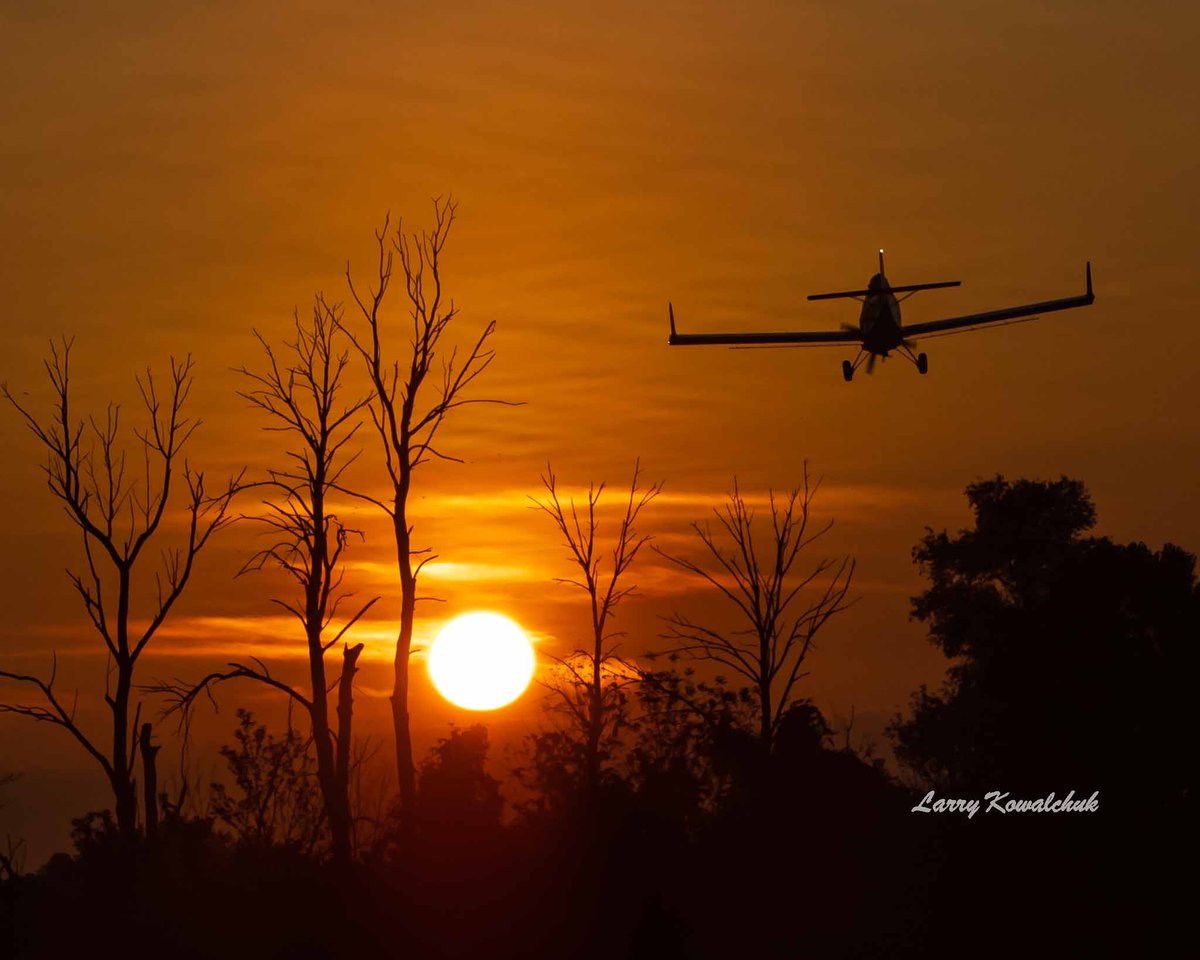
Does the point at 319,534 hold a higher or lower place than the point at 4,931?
higher

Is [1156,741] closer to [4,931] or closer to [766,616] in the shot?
[766,616]

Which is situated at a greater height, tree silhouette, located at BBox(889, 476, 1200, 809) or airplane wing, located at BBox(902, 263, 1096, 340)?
airplane wing, located at BBox(902, 263, 1096, 340)

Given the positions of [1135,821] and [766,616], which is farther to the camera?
[766,616]

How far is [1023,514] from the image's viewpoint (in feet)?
231

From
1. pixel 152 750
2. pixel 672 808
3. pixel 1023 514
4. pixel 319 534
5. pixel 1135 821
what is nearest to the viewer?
pixel 1135 821

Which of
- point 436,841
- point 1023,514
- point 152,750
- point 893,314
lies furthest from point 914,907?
point 1023,514

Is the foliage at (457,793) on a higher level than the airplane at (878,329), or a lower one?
lower

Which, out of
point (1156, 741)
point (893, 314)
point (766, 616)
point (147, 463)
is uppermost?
point (893, 314)

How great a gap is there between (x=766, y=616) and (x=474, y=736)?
9.15 metres

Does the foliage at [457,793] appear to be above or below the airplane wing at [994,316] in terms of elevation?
below

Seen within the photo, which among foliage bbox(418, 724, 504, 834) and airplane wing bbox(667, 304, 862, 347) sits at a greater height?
airplane wing bbox(667, 304, 862, 347)

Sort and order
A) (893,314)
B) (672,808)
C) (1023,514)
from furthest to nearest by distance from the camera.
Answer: (1023,514) < (893,314) < (672,808)

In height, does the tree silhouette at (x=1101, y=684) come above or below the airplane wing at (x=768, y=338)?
below

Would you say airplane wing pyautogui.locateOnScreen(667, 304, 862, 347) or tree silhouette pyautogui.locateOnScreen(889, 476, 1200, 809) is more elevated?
airplane wing pyautogui.locateOnScreen(667, 304, 862, 347)
